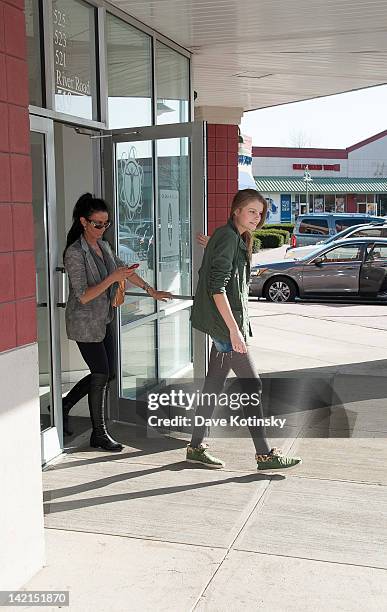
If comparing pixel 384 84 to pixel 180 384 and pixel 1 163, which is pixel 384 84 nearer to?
pixel 180 384

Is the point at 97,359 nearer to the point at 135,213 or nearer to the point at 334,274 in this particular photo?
the point at 135,213

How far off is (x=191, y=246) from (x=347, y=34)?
124 inches

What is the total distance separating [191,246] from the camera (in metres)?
5.88

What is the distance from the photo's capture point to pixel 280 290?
1625 cm

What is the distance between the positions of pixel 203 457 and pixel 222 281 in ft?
4.14

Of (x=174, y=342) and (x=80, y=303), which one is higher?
(x=80, y=303)

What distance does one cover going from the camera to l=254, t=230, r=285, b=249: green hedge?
121ft

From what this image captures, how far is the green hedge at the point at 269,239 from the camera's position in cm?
3691

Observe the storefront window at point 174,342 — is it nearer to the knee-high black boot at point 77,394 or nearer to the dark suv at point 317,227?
the knee-high black boot at point 77,394

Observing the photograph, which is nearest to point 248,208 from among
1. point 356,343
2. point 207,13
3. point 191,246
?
point 191,246

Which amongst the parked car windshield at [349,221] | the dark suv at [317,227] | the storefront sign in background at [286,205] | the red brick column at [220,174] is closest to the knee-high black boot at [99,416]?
the red brick column at [220,174]

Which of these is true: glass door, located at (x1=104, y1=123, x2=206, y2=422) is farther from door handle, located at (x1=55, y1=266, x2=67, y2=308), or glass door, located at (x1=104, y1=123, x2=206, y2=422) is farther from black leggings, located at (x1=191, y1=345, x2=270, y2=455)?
door handle, located at (x1=55, y1=266, x2=67, y2=308)

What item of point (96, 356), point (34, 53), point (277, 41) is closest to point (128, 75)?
point (34, 53)

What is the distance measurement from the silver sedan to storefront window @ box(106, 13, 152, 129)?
9.32 metres
